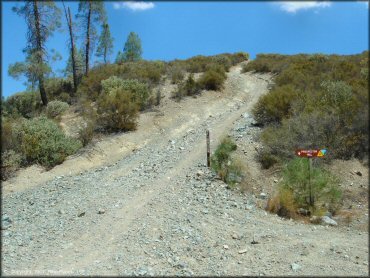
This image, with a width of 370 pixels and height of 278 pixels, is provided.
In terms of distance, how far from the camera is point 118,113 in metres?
16.0

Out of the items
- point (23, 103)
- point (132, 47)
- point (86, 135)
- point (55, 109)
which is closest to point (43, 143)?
point (86, 135)

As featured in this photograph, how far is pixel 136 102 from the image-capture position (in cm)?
1695

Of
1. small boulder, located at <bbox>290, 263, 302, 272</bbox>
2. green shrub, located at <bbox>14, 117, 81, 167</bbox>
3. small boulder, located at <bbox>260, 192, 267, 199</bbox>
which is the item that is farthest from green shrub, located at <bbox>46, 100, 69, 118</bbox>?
small boulder, located at <bbox>290, 263, 302, 272</bbox>

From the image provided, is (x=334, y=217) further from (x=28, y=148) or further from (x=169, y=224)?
(x=28, y=148)

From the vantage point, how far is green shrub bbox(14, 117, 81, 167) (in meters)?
13.0

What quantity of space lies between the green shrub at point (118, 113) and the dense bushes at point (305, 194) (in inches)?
325

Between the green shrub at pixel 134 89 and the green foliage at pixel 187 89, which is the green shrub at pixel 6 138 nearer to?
the green shrub at pixel 134 89

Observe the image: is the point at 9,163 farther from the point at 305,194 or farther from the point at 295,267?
the point at 295,267

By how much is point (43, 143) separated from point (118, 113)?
3.69m

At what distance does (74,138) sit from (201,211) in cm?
771

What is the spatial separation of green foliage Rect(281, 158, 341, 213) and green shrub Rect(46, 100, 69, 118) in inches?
504

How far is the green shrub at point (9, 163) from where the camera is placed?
12.3 metres

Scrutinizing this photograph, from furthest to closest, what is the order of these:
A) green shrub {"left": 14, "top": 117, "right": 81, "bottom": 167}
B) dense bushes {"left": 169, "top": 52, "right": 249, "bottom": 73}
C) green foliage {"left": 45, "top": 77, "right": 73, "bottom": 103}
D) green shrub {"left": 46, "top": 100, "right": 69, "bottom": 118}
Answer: dense bushes {"left": 169, "top": 52, "right": 249, "bottom": 73}
green foliage {"left": 45, "top": 77, "right": 73, "bottom": 103}
green shrub {"left": 46, "top": 100, "right": 69, "bottom": 118}
green shrub {"left": 14, "top": 117, "right": 81, "bottom": 167}

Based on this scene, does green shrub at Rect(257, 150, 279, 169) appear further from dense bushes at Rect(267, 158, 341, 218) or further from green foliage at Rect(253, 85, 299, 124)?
green foliage at Rect(253, 85, 299, 124)
